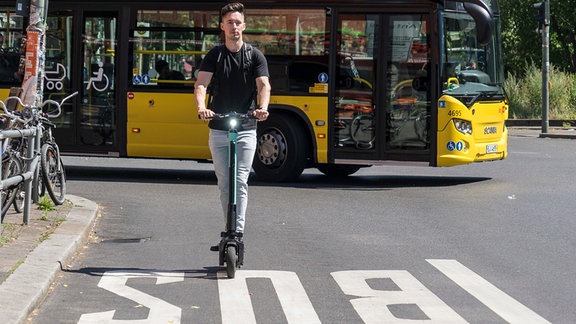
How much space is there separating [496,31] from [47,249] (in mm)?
10561

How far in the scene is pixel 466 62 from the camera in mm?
17484

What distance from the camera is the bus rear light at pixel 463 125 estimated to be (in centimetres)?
1700

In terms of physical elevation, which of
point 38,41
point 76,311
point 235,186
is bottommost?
point 76,311

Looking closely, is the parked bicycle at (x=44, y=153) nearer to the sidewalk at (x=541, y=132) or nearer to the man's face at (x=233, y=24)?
the man's face at (x=233, y=24)

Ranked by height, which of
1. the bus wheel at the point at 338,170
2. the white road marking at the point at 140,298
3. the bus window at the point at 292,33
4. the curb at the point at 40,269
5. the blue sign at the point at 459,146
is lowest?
the white road marking at the point at 140,298

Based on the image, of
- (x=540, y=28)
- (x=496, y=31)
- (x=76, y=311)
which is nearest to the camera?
(x=76, y=311)

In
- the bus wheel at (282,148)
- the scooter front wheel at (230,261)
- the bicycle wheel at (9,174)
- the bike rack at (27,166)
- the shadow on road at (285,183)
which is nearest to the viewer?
the scooter front wheel at (230,261)

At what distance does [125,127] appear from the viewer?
1797 cm

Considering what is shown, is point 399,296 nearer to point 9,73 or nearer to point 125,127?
point 125,127

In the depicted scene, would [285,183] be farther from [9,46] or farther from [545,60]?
[545,60]

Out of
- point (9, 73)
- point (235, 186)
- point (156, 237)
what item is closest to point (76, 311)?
point (235, 186)

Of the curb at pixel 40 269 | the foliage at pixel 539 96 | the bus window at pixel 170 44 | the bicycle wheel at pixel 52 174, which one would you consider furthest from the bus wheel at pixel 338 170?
the foliage at pixel 539 96

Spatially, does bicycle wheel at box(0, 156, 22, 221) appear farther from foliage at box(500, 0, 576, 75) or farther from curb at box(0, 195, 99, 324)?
foliage at box(500, 0, 576, 75)

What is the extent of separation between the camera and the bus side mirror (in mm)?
16953
